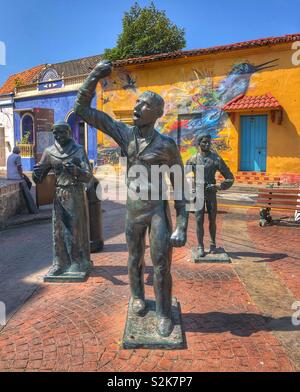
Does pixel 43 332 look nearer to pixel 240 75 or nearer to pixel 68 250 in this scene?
pixel 68 250

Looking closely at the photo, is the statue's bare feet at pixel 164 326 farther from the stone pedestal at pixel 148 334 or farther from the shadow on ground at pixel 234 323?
the shadow on ground at pixel 234 323

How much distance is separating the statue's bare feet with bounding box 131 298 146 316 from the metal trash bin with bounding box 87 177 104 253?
2560mm

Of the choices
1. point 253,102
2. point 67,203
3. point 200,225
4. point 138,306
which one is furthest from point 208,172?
point 253,102

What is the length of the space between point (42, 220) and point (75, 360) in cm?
579

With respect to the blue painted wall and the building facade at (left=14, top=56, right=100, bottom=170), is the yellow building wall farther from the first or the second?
the building facade at (left=14, top=56, right=100, bottom=170)

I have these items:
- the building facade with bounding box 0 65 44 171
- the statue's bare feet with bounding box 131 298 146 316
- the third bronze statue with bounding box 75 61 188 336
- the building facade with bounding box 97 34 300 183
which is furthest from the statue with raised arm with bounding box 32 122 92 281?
the building facade with bounding box 0 65 44 171

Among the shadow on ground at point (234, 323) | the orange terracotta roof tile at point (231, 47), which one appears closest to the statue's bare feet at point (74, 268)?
the shadow on ground at point (234, 323)

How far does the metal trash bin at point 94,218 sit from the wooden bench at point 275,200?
3877 mm

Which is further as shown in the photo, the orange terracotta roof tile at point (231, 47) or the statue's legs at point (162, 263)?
the orange terracotta roof tile at point (231, 47)

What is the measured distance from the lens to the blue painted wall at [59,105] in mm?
18250

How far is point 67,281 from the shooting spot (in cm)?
460

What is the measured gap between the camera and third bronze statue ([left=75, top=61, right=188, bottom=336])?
118 inches

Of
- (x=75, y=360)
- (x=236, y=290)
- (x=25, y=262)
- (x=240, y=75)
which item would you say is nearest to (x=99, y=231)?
(x=25, y=262)

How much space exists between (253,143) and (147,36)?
10.0 metres
